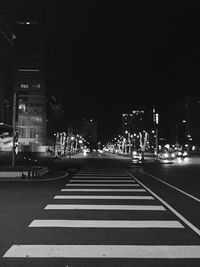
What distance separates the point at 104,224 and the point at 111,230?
81 centimetres

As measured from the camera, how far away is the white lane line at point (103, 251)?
7.89 m

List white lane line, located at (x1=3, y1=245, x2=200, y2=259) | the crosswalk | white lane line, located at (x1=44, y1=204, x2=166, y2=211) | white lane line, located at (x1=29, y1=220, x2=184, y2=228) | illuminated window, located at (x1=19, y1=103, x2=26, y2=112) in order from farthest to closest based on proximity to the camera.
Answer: illuminated window, located at (x1=19, y1=103, x2=26, y2=112)
white lane line, located at (x1=44, y1=204, x2=166, y2=211)
white lane line, located at (x1=29, y1=220, x2=184, y2=228)
the crosswalk
white lane line, located at (x1=3, y1=245, x2=200, y2=259)

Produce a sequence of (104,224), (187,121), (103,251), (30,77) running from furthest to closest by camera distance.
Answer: (187,121) → (30,77) → (104,224) → (103,251)

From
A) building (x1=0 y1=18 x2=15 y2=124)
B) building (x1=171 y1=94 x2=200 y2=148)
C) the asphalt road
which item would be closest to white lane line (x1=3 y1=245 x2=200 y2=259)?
the asphalt road

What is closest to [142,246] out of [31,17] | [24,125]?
[24,125]

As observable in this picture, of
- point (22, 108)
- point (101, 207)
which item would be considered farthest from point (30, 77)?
point (101, 207)

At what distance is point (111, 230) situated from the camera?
1042 centimetres

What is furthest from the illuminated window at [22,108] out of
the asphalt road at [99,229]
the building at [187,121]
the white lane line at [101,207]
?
the white lane line at [101,207]

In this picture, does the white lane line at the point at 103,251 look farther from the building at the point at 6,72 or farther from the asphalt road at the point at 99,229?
the building at the point at 6,72

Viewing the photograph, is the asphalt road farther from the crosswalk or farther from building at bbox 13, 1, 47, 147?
building at bbox 13, 1, 47, 147

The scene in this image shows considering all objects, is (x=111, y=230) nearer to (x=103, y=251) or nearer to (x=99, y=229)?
(x=99, y=229)

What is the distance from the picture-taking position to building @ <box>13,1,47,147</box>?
14362 centimetres

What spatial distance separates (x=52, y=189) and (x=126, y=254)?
1259 centimetres

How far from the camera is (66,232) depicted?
33.1ft
